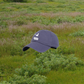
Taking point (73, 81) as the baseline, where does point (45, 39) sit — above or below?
above

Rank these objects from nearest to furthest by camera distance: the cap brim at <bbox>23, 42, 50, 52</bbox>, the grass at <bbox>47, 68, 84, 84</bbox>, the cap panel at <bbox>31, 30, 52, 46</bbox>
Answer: the cap brim at <bbox>23, 42, 50, 52</bbox> < the cap panel at <bbox>31, 30, 52, 46</bbox> < the grass at <bbox>47, 68, 84, 84</bbox>

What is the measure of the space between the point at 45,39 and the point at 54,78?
1.83 metres

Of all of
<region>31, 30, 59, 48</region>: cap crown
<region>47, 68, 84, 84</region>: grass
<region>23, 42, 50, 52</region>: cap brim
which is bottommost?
<region>47, 68, 84, 84</region>: grass

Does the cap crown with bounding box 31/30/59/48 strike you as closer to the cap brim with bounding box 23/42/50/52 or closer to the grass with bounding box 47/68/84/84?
the cap brim with bounding box 23/42/50/52

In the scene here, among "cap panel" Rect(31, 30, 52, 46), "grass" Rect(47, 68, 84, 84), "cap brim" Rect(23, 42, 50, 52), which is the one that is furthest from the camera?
"grass" Rect(47, 68, 84, 84)

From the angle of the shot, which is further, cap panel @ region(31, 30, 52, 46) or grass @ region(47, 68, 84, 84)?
grass @ region(47, 68, 84, 84)

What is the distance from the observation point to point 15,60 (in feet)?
17.2

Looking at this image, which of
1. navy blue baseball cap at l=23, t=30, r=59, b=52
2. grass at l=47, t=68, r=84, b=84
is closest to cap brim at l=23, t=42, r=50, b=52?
navy blue baseball cap at l=23, t=30, r=59, b=52

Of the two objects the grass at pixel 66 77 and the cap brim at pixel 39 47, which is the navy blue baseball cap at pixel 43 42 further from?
the grass at pixel 66 77

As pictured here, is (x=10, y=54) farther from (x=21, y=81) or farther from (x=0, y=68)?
(x=21, y=81)

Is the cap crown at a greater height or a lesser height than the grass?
greater

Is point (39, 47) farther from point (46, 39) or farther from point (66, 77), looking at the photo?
point (66, 77)

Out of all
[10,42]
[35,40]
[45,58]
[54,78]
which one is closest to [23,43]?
[10,42]

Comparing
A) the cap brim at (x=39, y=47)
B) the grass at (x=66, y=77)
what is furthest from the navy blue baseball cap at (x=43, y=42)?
the grass at (x=66, y=77)
